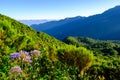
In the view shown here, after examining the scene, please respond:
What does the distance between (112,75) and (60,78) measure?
16011 millimetres

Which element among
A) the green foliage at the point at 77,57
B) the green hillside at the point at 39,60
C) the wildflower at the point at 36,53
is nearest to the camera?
the green hillside at the point at 39,60

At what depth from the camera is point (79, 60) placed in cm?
1908

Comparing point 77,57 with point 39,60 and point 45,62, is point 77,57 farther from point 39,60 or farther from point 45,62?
point 39,60

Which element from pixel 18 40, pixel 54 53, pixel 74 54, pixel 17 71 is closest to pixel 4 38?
pixel 18 40

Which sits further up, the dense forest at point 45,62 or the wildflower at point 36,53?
the wildflower at point 36,53

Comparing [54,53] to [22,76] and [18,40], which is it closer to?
[18,40]

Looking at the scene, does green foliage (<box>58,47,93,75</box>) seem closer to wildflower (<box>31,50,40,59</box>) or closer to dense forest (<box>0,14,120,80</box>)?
dense forest (<box>0,14,120,80</box>)

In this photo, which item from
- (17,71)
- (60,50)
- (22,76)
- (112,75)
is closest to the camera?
(17,71)

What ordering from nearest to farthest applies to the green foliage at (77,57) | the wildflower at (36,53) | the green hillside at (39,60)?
1. the green hillside at (39,60)
2. the wildflower at (36,53)
3. the green foliage at (77,57)

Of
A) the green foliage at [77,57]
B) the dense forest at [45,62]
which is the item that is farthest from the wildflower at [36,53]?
the green foliage at [77,57]

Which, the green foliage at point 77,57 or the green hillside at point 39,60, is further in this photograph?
the green foliage at point 77,57

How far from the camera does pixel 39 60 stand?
12414mm

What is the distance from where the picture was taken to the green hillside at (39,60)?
777 centimetres

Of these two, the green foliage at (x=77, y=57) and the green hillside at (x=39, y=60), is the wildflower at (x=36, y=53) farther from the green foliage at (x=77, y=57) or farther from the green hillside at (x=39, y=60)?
the green foliage at (x=77, y=57)
